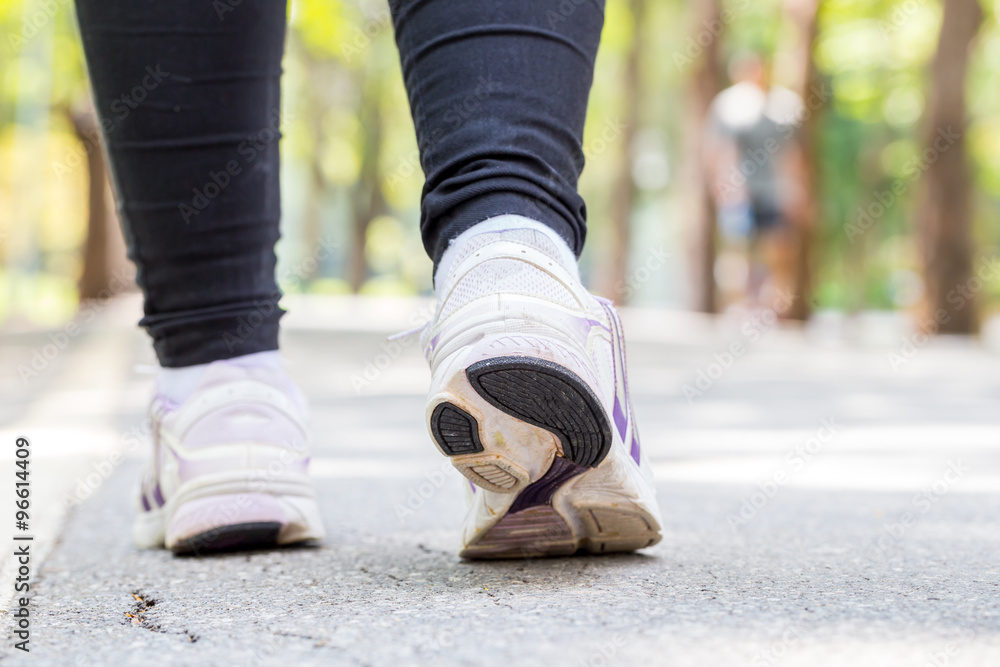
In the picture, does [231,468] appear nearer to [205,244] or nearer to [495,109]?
[205,244]

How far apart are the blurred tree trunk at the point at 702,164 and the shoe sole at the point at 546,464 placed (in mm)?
11501

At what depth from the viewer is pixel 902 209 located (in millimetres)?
27219

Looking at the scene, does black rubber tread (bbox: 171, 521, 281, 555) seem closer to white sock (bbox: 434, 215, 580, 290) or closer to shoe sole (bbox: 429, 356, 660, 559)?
shoe sole (bbox: 429, 356, 660, 559)

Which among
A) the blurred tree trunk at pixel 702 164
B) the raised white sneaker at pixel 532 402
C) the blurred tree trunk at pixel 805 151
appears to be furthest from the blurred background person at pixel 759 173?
the raised white sneaker at pixel 532 402

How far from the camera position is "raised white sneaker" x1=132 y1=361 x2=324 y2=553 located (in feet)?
5.24

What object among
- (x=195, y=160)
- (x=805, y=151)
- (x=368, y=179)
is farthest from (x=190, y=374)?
(x=368, y=179)

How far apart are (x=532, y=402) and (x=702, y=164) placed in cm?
1181

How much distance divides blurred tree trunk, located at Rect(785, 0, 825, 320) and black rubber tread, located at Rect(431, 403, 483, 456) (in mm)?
9905

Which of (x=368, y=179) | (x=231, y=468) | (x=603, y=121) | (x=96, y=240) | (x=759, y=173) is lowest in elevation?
(x=231, y=468)

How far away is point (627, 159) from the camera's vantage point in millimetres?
18656

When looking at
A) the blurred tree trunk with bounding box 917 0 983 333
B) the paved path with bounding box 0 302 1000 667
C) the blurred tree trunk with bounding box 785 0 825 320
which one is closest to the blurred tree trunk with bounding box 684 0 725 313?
the blurred tree trunk with bounding box 785 0 825 320

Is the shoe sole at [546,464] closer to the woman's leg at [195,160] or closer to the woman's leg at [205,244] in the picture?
the woman's leg at [205,244]

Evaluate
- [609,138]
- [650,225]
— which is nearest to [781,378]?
[609,138]

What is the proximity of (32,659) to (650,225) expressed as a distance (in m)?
41.9
